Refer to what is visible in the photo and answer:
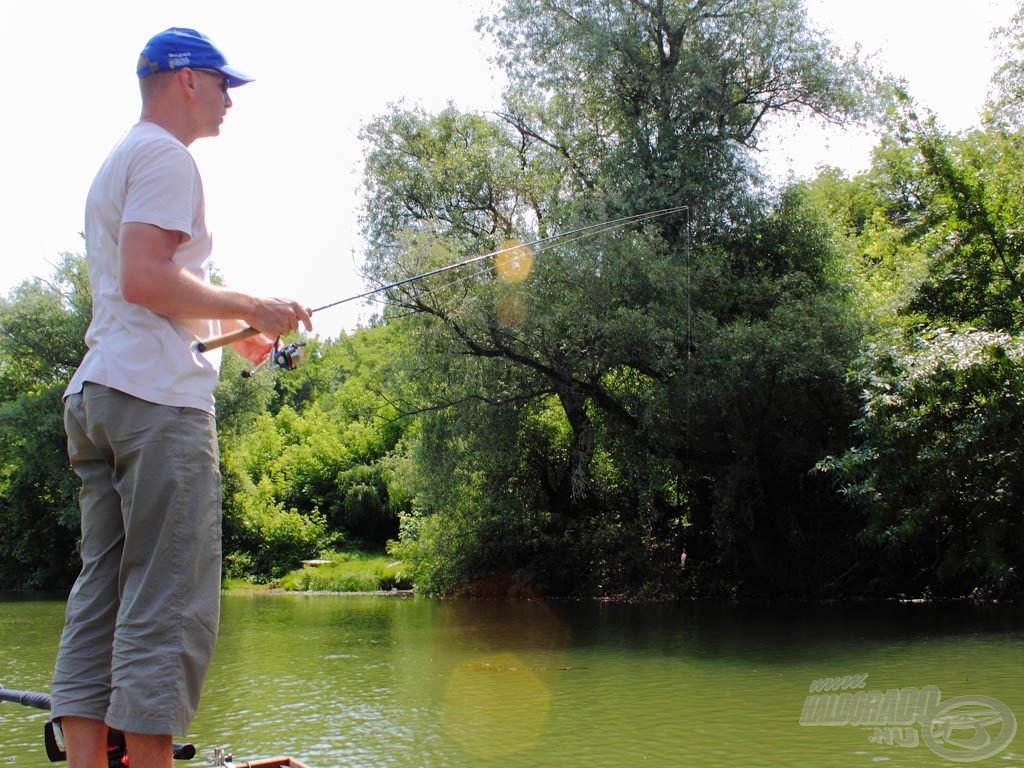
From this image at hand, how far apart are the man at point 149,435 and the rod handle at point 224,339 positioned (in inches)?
1.1

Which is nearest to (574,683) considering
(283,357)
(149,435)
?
(283,357)

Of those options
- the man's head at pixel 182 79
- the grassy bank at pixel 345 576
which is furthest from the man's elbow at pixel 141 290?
the grassy bank at pixel 345 576

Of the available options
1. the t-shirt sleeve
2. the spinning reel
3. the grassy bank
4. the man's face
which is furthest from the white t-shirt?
the grassy bank

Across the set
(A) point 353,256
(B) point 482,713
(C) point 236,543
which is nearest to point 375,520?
(C) point 236,543

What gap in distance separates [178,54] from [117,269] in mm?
552

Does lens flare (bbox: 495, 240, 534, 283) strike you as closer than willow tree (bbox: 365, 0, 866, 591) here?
No

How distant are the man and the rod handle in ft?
0.10

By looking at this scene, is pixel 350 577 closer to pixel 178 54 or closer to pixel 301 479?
pixel 301 479

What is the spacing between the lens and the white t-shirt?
2203 mm

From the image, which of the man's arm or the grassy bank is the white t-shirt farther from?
the grassy bank

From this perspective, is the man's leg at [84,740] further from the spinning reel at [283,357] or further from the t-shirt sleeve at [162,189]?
the t-shirt sleeve at [162,189]

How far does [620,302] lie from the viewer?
1664cm

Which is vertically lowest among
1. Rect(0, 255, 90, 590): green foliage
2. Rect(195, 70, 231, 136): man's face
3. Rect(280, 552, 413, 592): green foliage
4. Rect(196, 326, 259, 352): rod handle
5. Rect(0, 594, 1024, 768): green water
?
Rect(0, 594, 1024, 768): green water

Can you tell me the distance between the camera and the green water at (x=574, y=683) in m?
6.43
